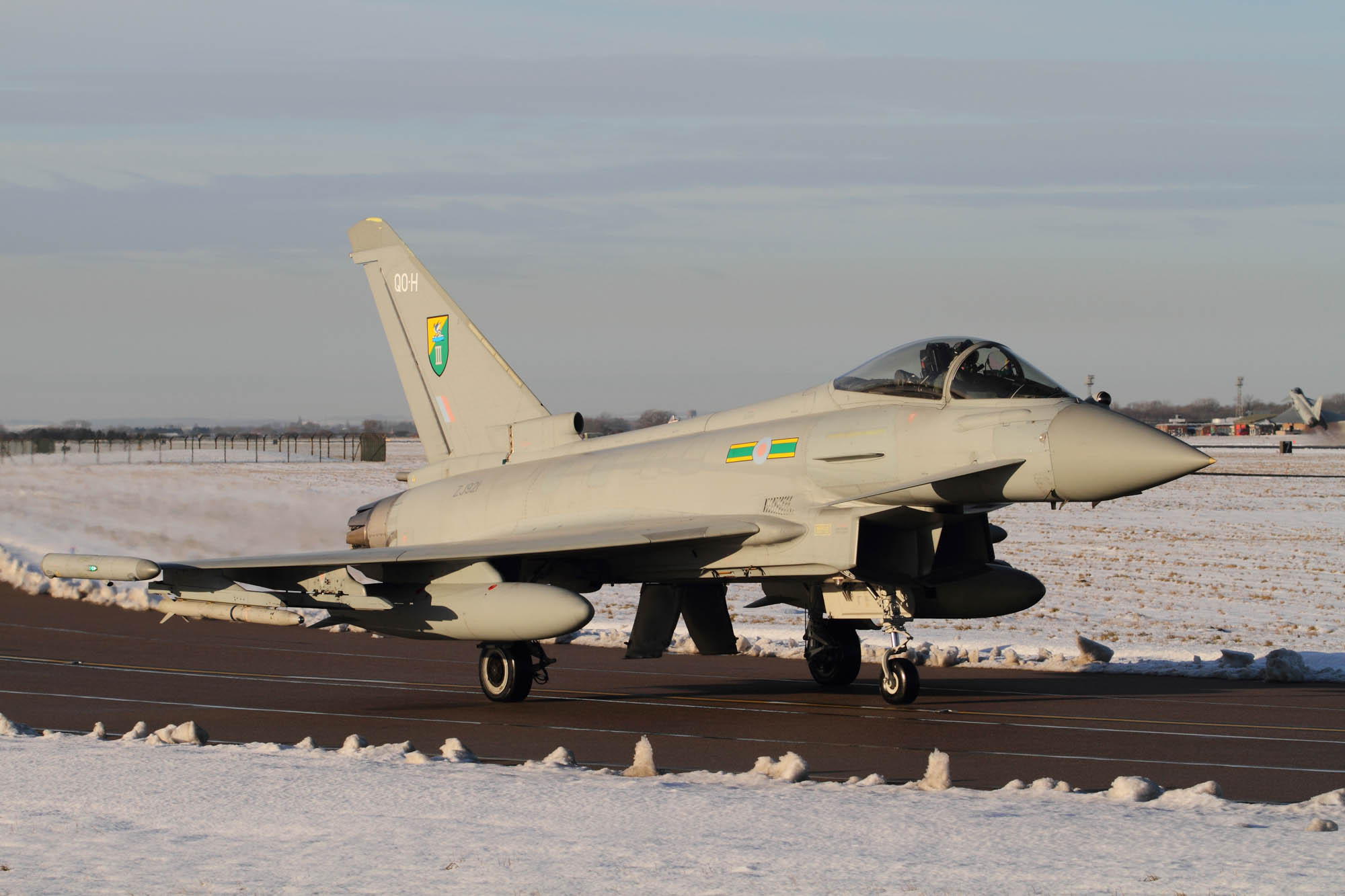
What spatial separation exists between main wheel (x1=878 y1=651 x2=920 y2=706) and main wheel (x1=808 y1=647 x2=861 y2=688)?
4.99 feet

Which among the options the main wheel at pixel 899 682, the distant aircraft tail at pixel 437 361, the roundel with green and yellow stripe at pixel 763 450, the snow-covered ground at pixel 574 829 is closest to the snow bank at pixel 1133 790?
the snow-covered ground at pixel 574 829

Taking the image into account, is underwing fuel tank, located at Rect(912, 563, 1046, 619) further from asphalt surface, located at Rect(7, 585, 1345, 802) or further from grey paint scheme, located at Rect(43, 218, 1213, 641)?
asphalt surface, located at Rect(7, 585, 1345, 802)

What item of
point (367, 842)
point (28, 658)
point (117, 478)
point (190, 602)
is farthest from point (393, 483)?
point (367, 842)

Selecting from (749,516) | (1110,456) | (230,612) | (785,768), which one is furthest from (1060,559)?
(785,768)

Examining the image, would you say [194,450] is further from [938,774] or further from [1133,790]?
[1133,790]

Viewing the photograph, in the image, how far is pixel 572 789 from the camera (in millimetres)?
7887

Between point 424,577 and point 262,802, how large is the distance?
577cm

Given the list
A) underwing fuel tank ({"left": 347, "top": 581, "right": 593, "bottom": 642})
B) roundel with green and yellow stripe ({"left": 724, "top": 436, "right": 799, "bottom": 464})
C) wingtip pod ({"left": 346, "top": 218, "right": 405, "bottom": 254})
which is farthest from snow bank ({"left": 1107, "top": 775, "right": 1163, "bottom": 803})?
wingtip pod ({"left": 346, "top": 218, "right": 405, "bottom": 254})

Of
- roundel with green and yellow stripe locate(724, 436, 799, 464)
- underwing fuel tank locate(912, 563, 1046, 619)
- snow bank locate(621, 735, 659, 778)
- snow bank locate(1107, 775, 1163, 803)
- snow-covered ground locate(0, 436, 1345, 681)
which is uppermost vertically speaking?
roundel with green and yellow stripe locate(724, 436, 799, 464)

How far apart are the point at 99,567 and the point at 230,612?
4.15 ft

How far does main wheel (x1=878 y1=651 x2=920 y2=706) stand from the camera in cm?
1236

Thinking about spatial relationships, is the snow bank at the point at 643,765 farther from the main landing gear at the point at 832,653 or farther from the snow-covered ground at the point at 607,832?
the main landing gear at the point at 832,653

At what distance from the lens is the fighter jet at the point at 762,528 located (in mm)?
11547

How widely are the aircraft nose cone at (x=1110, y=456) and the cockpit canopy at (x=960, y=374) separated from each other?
2.10 ft
